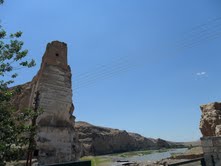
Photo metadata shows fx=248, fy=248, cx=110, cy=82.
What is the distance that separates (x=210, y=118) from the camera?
914 inches

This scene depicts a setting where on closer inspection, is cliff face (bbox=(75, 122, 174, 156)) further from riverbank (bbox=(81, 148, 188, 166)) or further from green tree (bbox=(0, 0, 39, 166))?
green tree (bbox=(0, 0, 39, 166))

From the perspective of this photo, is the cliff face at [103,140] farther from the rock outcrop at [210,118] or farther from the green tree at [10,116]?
the green tree at [10,116]

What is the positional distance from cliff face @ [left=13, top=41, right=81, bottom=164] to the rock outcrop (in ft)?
42.7

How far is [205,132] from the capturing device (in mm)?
24172

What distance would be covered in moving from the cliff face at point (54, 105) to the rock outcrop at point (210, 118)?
1302cm

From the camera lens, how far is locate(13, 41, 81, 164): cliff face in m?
22.8

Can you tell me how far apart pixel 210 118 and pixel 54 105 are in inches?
589

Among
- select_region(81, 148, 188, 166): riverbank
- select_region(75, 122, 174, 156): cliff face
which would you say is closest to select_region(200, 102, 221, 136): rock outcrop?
select_region(81, 148, 188, 166): riverbank

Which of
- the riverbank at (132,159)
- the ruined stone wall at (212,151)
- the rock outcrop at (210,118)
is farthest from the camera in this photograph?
the riverbank at (132,159)

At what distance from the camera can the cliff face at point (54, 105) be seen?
74.9 feet

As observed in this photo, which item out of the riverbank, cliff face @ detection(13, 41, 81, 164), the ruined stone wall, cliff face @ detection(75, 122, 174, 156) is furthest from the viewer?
cliff face @ detection(75, 122, 174, 156)

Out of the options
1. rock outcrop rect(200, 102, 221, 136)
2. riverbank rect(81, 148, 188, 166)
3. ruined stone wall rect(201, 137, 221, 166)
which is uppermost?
rock outcrop rect(200, 102, 221, 136)

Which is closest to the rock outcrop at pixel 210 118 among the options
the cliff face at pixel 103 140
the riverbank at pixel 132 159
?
the riverbank at pixel 132 159

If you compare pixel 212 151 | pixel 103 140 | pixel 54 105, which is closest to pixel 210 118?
pixel 54 105
